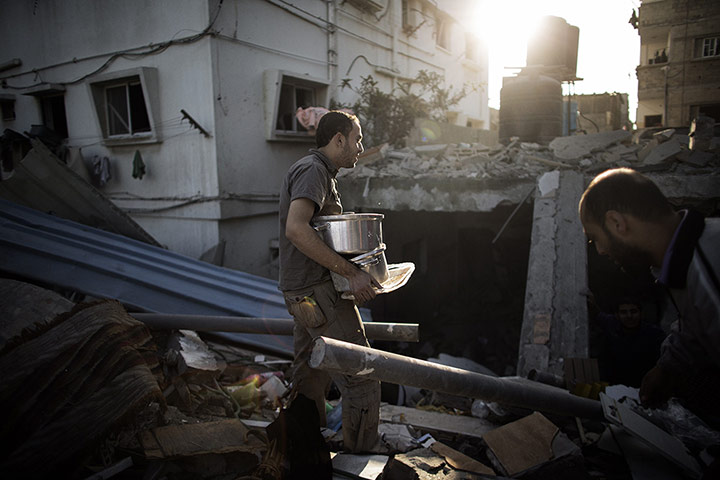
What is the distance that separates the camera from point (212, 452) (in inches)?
92.2

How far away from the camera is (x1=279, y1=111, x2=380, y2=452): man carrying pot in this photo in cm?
226

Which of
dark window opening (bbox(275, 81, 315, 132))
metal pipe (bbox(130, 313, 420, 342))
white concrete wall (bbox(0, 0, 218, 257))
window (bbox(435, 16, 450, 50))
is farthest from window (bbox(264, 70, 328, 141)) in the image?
window (bbox(435, 16, 450, 50))

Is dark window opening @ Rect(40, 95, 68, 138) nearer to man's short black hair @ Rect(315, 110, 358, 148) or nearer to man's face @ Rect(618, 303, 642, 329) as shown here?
man's short black hair @ Rect(315, 110, 358, 148)

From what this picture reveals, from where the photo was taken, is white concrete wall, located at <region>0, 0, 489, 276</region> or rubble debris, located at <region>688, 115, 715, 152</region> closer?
rubble debris, located at <region>688, 115, 715, 152</region>

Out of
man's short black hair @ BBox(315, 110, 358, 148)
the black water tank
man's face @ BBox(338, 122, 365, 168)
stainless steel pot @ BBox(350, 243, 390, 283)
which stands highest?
the black water tank

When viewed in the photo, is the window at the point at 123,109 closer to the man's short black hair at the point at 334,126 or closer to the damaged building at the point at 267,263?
the damaged building at the point at 267,263

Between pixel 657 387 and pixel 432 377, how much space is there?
1.04m

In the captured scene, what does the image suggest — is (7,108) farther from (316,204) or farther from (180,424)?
(316,204)

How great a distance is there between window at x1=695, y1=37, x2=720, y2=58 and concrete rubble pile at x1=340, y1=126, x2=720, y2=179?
1255 cm

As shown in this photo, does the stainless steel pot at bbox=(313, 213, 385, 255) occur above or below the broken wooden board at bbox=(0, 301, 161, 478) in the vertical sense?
above

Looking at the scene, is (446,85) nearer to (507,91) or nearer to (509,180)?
(507,91)

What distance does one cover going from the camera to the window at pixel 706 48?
15.6 meters

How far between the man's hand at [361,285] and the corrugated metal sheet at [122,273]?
5.51 ft

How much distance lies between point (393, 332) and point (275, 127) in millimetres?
6252
